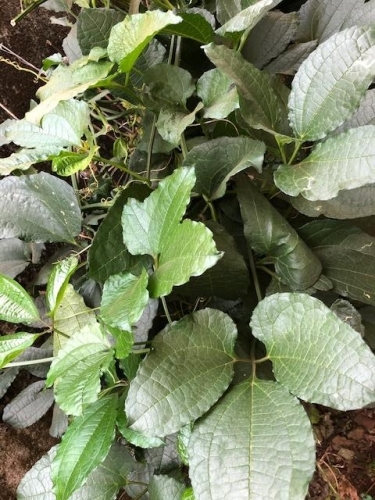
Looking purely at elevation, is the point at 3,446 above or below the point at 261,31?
below

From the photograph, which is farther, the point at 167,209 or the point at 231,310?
the point at 231,310

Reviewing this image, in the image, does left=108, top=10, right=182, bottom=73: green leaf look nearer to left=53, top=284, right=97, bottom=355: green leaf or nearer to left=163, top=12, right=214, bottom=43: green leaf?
left=163, top=12, right=214, bottom=43: green leaf

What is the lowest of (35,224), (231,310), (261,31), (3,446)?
(3,446)

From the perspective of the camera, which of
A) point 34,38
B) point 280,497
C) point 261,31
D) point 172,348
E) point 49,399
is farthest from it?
point 34,38

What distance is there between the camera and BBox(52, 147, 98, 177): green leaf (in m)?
0.70

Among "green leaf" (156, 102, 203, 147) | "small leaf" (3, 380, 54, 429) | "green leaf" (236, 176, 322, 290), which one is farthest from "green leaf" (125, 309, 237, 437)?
"small leaf" (3, 380, 54, 429)

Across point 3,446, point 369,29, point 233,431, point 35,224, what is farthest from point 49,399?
point 369,29

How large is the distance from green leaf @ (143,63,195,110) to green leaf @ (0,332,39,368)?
38 centimetres

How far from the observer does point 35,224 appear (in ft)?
2.82

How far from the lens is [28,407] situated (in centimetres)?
94

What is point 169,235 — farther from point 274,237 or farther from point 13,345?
point 13,345

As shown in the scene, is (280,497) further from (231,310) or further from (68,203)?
(68,203)

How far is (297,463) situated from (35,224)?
1.79ft

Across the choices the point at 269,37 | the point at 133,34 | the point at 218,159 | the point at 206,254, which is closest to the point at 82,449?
the point at 206,254
